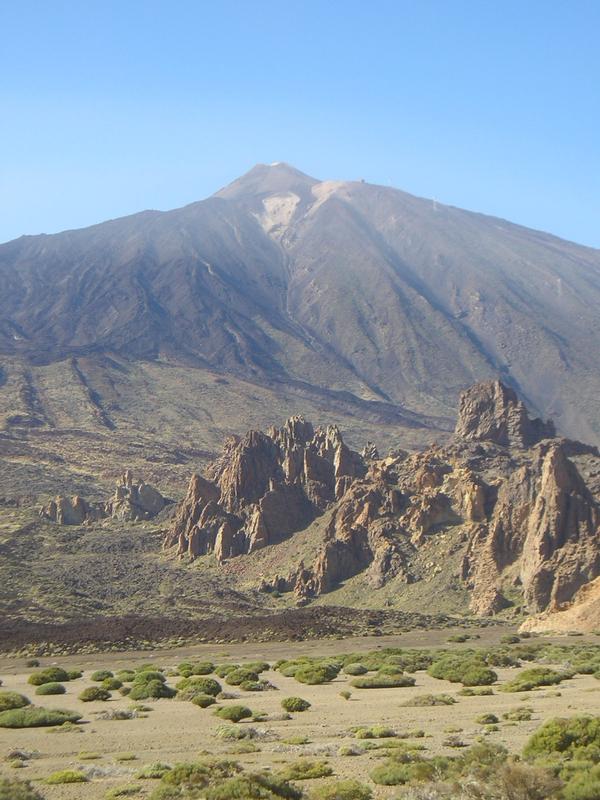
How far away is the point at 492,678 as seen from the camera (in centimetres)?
3288

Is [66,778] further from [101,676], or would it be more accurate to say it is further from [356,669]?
[101,676]

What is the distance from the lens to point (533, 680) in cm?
3133

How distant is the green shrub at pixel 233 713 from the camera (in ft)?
85.8

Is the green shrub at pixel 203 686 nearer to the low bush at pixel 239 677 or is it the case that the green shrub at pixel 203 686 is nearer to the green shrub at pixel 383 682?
the low bush at pixel 239 677

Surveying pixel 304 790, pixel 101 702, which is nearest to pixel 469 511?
pixel 101 702

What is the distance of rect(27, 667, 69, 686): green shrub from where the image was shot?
121ft

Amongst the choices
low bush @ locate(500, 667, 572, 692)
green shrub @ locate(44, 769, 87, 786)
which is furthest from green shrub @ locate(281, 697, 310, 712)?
green shrub @ locate(44, 769, 87, 786)

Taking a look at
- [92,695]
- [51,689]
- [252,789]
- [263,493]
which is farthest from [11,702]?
[263,493]

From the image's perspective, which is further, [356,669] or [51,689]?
[356,669]

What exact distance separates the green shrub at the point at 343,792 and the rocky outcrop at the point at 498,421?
243 ft

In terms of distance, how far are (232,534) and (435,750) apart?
5994 cm

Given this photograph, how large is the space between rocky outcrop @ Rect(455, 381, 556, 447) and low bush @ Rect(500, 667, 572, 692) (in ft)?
186

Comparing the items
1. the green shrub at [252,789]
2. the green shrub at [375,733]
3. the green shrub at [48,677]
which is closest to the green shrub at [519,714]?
the green shrub at [375,733]

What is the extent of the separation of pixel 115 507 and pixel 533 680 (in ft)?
244
